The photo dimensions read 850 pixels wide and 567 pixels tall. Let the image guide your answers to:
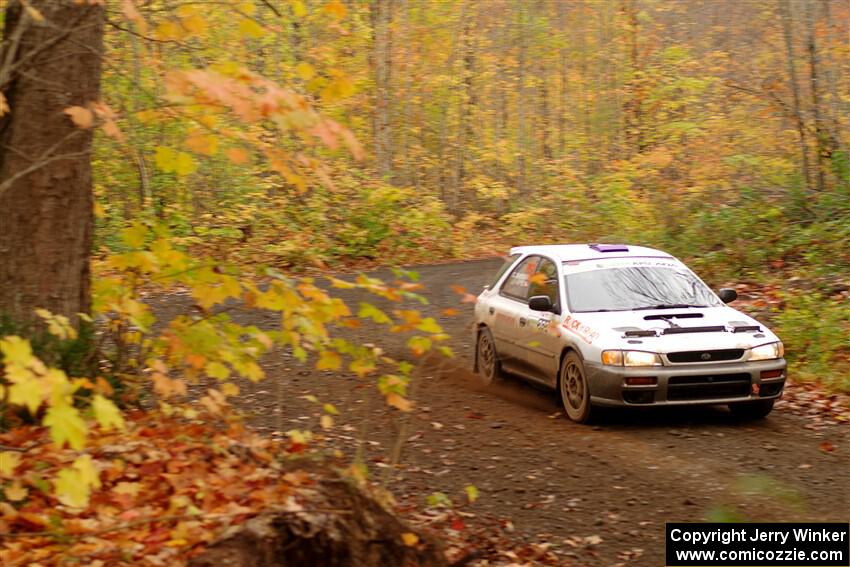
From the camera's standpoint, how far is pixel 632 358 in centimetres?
920

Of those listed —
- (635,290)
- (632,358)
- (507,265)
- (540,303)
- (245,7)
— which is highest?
(245,7)

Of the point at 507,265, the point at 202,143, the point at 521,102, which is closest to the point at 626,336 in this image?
the point at 507,265

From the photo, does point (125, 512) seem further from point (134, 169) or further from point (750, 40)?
point (750, 40)

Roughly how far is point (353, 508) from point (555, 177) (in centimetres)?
2374

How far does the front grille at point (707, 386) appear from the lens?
920cm

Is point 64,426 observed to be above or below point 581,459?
above

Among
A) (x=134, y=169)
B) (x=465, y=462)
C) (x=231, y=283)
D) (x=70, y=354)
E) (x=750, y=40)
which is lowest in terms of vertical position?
(x=465, y=462)

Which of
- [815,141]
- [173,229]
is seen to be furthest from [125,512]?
[173,229]

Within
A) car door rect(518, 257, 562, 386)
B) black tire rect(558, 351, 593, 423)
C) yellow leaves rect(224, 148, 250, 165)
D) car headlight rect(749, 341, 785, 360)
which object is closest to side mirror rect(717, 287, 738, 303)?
car headlight rect(749, 341, 785, 360)

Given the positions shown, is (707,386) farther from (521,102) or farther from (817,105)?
(521,102)

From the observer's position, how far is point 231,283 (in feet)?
19.8

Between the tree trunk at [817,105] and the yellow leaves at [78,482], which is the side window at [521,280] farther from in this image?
the tree trunk at [817,105]

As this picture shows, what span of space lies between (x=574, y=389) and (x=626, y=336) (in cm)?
83

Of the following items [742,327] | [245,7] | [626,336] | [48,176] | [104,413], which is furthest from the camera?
[742,327]
